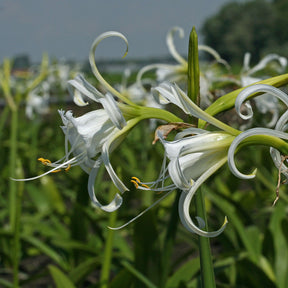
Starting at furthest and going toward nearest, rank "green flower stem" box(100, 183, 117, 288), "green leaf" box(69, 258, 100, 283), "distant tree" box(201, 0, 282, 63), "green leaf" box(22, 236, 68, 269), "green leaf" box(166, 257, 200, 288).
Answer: "distant tree" box(201, 0, 282, 63)
"green leaf" box(22, 236, 68, 269)
"green leaf" box(69, 258, 100, 283)
"green leaf" box(166, 257, 200, 288)
"green flower stem" box(100, 183, 117, 288)

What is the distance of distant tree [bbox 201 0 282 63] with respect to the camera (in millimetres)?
65938

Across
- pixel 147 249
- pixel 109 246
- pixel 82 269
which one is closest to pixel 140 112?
pixel 109 246

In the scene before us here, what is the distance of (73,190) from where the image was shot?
3389 millimetres

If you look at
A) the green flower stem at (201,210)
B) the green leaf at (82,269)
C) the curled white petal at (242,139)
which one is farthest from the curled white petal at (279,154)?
the green leaf at (82,269)

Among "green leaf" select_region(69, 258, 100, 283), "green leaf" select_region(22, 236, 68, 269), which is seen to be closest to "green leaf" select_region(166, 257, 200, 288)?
"green leaf" select_region(69, 258, 100, 283)

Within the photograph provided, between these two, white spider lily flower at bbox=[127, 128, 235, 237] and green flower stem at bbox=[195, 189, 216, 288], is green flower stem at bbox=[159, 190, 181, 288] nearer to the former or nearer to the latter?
green flower stem at bbox=[195, 189, 216, 288]

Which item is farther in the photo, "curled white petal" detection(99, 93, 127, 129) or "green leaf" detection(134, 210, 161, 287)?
"green leaf" detection(134, 210, 161, 287)

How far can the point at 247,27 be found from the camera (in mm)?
69500

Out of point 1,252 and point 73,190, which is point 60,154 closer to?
point 73,190

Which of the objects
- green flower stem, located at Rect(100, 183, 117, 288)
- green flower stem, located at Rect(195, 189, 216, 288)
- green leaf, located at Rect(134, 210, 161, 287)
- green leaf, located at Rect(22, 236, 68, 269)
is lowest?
green leaf, located at Rect(22, 236, 68, 269)

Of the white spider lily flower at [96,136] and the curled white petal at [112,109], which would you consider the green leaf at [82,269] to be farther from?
the curled white petal at [112,109]

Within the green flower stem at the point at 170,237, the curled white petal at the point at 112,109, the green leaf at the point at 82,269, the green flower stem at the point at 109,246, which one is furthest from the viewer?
the green leaf at the point at 82,269

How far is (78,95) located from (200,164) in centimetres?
34

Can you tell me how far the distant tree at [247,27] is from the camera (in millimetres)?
65938
